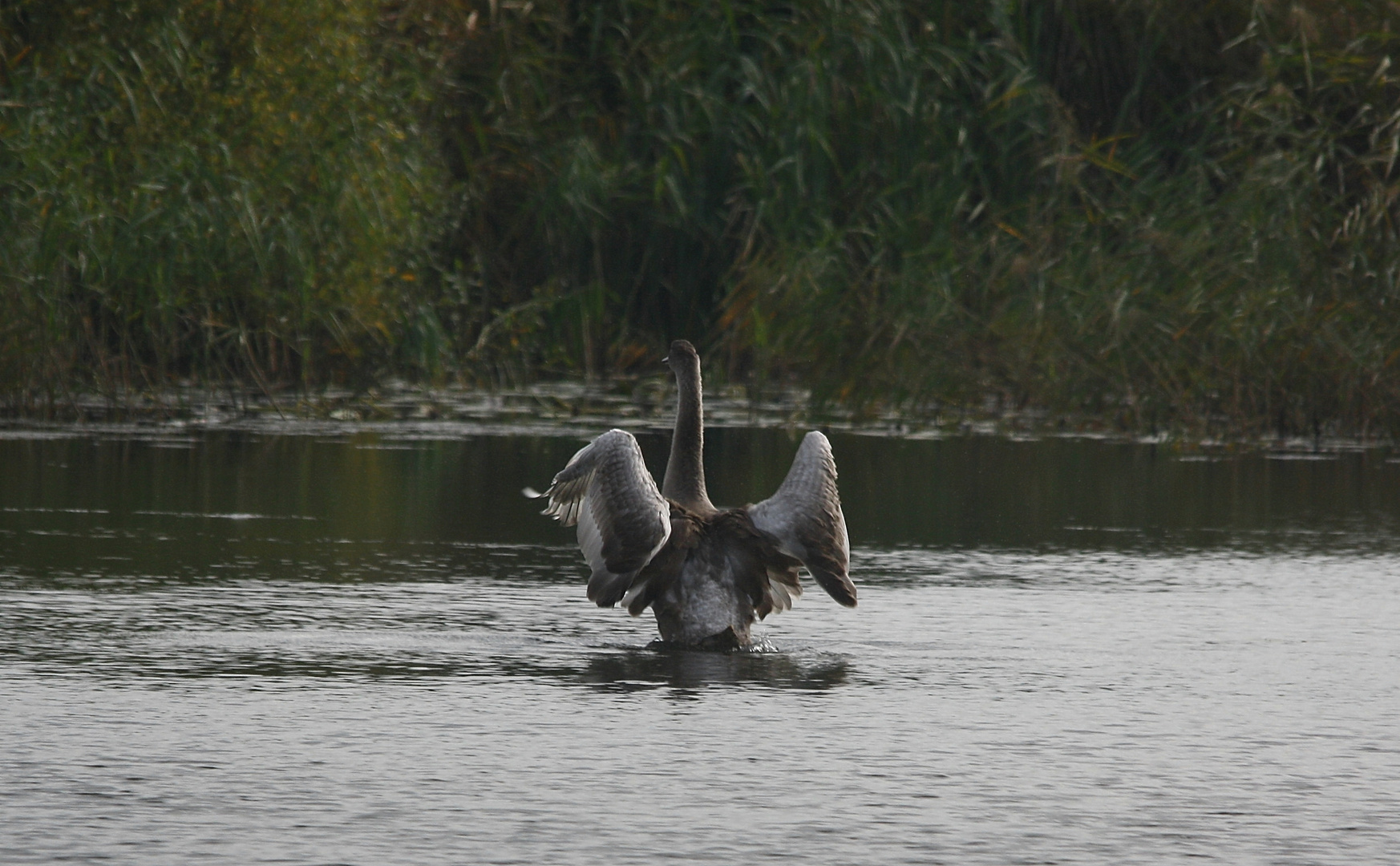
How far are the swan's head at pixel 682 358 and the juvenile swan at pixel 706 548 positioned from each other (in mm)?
1278

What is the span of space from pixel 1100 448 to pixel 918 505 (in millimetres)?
3202

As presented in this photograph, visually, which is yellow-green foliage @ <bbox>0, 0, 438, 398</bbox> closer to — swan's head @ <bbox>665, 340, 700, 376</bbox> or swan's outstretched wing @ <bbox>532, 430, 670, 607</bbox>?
swan's head @ <bbox>665, 340, 700, 376</bbox>

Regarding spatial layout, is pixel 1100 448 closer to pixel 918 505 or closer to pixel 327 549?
pixel 918 505

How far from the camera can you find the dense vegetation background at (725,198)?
15.9 m

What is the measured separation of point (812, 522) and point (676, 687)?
115cm

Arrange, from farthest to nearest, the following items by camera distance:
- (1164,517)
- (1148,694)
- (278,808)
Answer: (1164,517)
(1148,694)
(278,808)

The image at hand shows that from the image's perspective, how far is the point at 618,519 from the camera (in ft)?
26.8

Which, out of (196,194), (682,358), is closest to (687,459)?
(682,358)

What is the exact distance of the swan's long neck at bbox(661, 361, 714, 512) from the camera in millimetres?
8938

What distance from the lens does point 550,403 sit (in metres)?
17.8

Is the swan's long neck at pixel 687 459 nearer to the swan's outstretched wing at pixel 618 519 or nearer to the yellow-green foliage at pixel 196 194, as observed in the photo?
the swan's outstretched wing at pixel 618 519

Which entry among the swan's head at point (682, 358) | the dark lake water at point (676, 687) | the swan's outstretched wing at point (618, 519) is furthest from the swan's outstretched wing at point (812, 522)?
the swan's head at point (682, 358)

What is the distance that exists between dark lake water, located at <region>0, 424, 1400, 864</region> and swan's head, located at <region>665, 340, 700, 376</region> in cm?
100

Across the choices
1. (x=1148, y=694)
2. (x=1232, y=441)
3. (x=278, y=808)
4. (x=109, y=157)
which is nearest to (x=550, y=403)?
(x=109, y=157)
